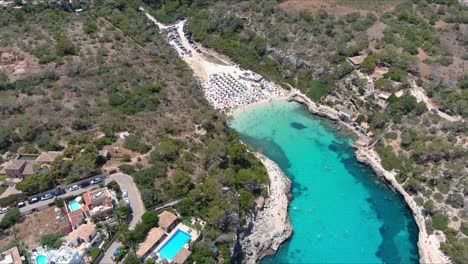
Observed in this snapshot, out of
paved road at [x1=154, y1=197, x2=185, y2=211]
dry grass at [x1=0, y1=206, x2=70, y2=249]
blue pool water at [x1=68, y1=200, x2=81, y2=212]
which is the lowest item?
paved road at [x1=154, y1=197, x2=185, y2=211]

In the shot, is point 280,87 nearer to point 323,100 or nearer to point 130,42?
point 323,100

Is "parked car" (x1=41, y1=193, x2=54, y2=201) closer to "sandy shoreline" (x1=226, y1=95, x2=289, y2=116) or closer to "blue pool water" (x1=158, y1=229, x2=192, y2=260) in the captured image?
"blue pool water" (x1=158, y1=229, x2=192, y2=260)

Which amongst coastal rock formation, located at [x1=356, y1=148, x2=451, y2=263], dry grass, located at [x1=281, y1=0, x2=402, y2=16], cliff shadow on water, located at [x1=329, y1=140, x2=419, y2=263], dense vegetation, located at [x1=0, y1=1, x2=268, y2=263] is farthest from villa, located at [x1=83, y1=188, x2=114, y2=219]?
dry grass, located at [x1=281, y1=0, x2=402, y2=16]

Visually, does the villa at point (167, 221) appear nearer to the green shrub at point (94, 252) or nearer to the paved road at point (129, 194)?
the paved road at point (129, 194)

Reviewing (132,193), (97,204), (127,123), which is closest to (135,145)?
(127,123)

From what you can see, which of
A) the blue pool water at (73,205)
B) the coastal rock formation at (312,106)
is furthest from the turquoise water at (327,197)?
the blue pool water at (73,205)

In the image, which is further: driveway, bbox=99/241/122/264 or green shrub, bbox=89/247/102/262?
driveway, bbox=99/241/122/264
